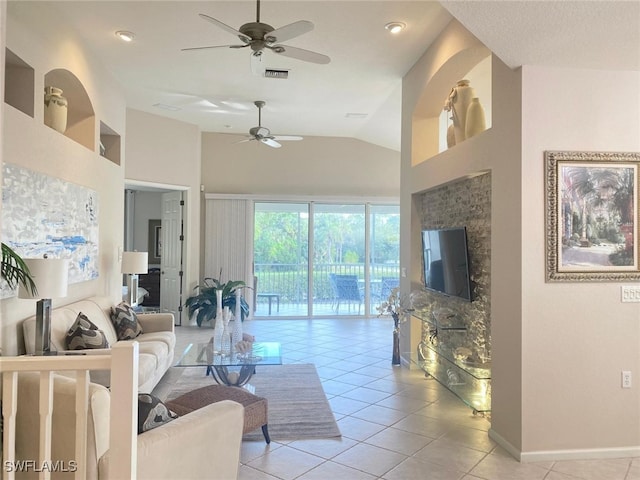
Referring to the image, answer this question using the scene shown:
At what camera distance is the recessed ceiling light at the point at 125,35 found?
4.18 metres

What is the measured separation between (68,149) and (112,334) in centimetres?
185

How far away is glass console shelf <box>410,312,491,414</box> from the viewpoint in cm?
375

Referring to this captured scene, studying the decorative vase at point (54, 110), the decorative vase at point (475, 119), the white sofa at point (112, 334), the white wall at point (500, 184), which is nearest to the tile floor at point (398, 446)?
the white wall at point (500, 184)

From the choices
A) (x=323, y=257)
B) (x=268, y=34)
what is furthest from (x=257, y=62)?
(x=323, y=257)

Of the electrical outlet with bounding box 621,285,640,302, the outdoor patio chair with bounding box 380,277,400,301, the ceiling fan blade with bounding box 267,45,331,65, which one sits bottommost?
the outdoor patio chair with bounding box 380,277,400,301

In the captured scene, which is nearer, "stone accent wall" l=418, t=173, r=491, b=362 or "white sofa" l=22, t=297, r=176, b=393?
"white sofa" l=22, t=297, r=176, b=393

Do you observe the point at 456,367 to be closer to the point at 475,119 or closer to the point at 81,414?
the point at 475,119

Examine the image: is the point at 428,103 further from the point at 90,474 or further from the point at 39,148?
the point at 90,474

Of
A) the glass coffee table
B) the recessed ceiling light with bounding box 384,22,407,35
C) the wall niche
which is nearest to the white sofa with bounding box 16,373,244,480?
the glass coffee table

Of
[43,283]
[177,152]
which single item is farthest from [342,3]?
[177,152]

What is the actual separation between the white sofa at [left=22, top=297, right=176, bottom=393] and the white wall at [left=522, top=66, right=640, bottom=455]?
2.99 m

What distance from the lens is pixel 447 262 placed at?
4.35 m

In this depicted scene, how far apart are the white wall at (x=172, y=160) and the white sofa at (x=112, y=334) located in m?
2.64

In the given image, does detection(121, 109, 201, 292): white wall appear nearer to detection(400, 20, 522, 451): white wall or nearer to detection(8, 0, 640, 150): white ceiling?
detection(8, 0, 640, 150): white ceiling
